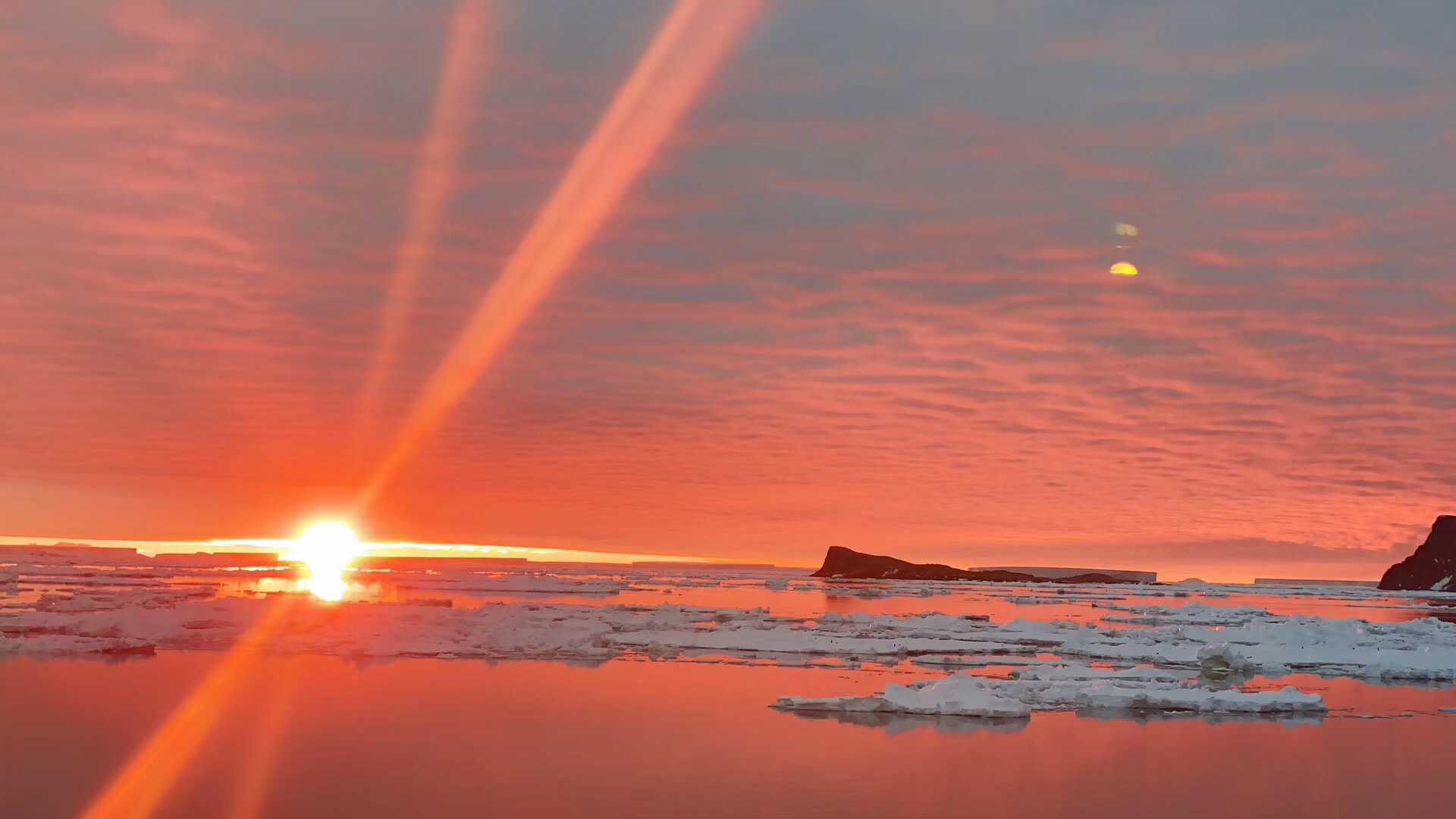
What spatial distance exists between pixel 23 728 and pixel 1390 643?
32570mm

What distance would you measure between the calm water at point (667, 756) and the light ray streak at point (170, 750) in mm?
220

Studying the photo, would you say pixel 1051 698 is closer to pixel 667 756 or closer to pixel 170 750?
pixel 667 756

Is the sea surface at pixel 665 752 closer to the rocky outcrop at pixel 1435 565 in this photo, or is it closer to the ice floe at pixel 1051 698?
the ice floe at pixel 1051 698

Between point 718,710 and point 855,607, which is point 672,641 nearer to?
point 718,710

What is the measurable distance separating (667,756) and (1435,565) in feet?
467

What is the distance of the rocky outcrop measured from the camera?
423 feet

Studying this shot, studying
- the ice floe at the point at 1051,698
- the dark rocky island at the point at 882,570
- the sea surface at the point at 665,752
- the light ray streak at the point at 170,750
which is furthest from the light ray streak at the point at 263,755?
the dark rocky island at the point at 882,570

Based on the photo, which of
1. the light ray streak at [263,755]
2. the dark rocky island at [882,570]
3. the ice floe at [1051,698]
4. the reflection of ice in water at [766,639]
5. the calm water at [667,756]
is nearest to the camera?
the light ray streak at [263,755]

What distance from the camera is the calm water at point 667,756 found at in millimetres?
11219

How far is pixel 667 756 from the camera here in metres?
13.4

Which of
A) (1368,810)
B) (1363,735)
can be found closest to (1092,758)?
(1368,810)

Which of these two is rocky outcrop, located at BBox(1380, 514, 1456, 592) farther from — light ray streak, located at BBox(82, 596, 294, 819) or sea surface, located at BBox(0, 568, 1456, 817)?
light ray streak, located at BBox(82, 596, 294, 819)

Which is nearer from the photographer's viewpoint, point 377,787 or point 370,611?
point 377,787

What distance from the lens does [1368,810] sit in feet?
38.0
